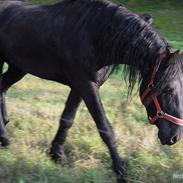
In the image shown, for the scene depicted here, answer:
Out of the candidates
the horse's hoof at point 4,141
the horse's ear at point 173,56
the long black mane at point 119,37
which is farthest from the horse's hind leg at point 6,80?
the horse's ear at point 173,56

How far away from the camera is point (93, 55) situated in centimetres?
481

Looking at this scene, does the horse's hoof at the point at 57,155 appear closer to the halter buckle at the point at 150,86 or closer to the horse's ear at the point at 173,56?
the halter buckle at the point at 150,86

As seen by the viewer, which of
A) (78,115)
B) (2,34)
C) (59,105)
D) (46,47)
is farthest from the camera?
(59,105)

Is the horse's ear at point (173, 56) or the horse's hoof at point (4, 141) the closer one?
the horse's ear at point (173, 56)

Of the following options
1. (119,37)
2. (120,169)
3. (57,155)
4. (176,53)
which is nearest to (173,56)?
(176,53)

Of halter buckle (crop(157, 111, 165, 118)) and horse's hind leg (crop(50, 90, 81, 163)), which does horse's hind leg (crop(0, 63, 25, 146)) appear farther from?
halter buckle (crop(157, 111, 165, 118))

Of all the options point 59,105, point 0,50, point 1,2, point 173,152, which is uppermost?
point 1,2

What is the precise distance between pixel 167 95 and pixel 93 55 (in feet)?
2.75

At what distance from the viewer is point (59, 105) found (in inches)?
280

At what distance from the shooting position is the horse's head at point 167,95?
4.34m

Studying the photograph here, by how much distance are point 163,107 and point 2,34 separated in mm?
2085

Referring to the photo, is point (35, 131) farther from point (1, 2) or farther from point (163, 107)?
point (163, 107)

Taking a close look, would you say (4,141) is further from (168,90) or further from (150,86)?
(168,90)

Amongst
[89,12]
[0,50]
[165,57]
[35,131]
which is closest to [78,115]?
[35,131]
